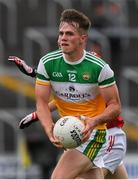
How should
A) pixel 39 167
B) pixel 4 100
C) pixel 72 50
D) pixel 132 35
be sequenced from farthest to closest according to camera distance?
pixel 132 35 < pixel 4 100 < pixel 39 167 < pixel 72 50

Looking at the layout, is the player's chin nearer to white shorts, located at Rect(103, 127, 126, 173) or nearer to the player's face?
the player's face

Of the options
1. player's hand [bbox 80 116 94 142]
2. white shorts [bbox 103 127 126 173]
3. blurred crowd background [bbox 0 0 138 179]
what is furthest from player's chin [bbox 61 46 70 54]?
blurred crowd background [bbox 0 0 138 179]

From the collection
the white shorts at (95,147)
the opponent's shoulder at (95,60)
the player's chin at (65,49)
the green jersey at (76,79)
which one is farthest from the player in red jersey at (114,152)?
the player's chin at (65,49)

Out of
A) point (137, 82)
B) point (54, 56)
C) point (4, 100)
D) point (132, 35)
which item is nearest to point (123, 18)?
point (132, 35)

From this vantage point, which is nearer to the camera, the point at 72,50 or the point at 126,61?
the point at 72,50

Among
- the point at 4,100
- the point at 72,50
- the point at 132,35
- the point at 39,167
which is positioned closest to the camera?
the point at 72,50

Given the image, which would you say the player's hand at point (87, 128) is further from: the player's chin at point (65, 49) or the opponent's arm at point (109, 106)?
the player's chin at point (65, 49)

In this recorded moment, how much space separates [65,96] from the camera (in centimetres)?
795

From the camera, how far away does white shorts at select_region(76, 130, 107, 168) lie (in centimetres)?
802

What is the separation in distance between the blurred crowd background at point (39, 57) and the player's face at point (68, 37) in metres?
6.96

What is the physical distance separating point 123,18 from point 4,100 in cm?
307

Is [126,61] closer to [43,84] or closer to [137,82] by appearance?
[137,82]

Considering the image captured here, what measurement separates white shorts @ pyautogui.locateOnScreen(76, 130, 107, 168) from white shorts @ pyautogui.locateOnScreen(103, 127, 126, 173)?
0.76 m

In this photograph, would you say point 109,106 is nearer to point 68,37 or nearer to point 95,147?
point 95,147
